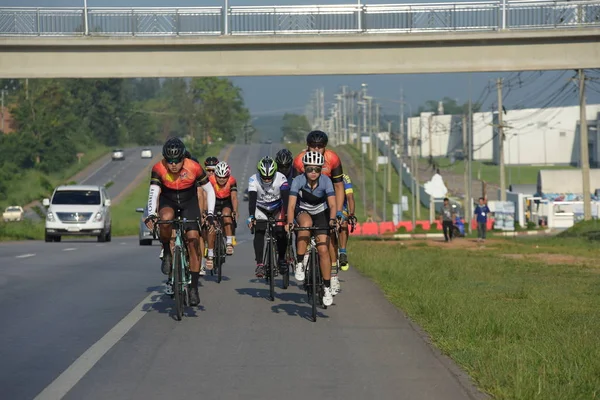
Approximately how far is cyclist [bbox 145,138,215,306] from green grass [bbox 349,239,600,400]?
2.75m

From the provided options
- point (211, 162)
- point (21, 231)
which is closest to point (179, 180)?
point (211, 162)

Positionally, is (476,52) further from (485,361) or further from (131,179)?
(131,179)

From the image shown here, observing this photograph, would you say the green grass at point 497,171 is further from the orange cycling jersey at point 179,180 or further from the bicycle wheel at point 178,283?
the bicycle wheel at point 178,283

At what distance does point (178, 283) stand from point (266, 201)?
387 centimetres

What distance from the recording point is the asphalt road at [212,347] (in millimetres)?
8695

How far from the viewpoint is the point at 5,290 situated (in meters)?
16.9

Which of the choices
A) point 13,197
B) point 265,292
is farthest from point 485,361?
point 13,197

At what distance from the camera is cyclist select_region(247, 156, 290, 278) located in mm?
16359

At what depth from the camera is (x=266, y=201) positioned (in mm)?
16594

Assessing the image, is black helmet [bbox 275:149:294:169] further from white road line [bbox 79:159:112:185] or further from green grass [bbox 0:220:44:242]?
white road line [bbox 79:159:112:185]

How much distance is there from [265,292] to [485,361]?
7.10 metres

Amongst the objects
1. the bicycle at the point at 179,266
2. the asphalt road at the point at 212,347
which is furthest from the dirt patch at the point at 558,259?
the bicycle at the point at 179,266

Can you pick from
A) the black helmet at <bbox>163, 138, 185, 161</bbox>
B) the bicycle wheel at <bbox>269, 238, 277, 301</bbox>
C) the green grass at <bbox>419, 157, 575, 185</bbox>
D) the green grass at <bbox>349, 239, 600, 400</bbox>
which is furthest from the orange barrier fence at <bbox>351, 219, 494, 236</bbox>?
the green grass at <bbox>419, 157, 575, 185</bbox>

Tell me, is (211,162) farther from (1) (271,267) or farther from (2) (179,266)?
(2) (179,266)
